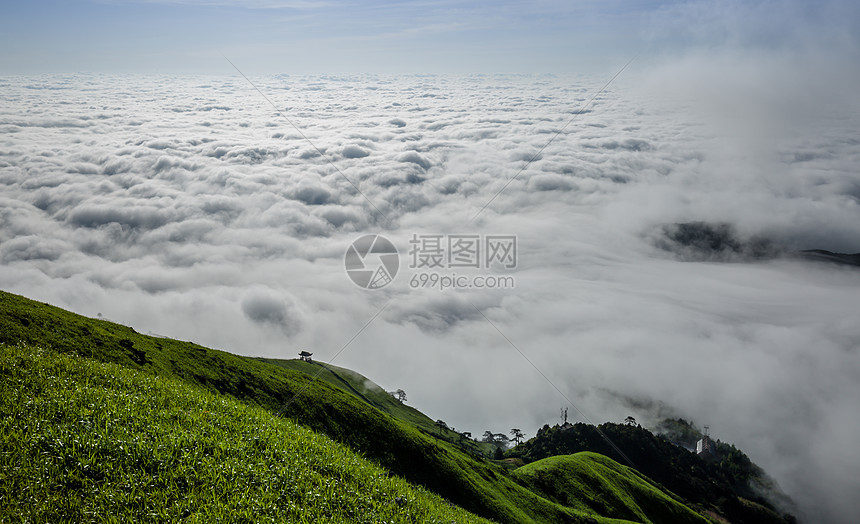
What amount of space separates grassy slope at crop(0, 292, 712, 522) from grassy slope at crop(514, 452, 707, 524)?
20.6 metres

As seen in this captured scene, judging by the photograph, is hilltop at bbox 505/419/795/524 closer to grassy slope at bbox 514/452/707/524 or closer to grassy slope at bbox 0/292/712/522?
grassy slope at bbox 514/452/707/524

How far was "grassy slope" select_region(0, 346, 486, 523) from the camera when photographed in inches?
444

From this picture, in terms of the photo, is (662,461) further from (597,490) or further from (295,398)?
(295,398)

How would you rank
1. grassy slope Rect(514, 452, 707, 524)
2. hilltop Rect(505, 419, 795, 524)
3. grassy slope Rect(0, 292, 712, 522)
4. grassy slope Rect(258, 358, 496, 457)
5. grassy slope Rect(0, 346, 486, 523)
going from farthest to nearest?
hilltop Rect(505, 419, 795, 524) < grassy slope Rect(258, 358, 496, 457) < grassy slope Rect(514, 452, 707, 524) < grassy slope Rect(0, 292, 712, 522) < grassy slope Rect(0, 346, 486, 523)

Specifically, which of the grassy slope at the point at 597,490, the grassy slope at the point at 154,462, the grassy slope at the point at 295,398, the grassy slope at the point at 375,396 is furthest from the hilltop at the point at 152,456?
the grassy slope at the point at 375,396

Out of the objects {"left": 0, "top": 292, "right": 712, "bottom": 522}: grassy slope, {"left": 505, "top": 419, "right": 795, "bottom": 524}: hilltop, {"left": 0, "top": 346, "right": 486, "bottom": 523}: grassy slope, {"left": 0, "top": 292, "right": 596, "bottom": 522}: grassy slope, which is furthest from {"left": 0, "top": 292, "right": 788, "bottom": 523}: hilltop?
{"left": 505, "top": 419, "right": 795, "bottom": 524}: hilltop

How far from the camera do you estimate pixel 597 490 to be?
77.8 m

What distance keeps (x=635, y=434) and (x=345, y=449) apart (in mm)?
186396

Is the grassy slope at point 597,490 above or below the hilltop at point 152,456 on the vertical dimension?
below

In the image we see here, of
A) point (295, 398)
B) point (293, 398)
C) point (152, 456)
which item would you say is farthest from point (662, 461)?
point (152, 456)

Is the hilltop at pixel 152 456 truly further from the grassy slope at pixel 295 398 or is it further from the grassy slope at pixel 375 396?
the grassy slope at pixel 375 396

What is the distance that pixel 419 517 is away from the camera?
49.7 ft

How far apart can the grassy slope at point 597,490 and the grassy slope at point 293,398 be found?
2055 centimetres

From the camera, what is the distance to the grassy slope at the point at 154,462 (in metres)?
11.3
